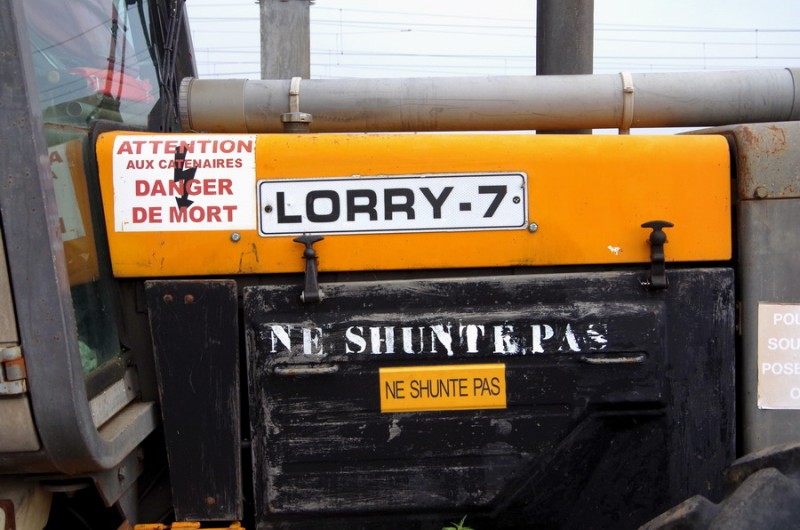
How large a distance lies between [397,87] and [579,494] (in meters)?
1.43

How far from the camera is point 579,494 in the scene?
1884 mm

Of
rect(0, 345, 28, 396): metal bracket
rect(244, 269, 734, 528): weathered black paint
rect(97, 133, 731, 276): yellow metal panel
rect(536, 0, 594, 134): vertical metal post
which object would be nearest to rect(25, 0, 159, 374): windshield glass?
rect(97, 133, 731, 276): yellow metal panel

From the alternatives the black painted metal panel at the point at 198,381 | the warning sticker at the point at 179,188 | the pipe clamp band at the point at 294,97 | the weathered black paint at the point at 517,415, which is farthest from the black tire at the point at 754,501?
the pipe clamp band at the point at 294,97

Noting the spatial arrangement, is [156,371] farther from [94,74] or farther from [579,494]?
[579,494]

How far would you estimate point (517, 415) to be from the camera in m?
1.87

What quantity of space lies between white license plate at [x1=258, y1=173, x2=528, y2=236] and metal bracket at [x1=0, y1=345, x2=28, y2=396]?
2.01ft

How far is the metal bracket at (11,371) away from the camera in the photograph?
1514mm

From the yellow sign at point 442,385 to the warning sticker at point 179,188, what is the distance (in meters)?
0.52

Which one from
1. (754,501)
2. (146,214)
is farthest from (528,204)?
(146,214)

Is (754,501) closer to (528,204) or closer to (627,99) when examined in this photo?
(528,204)

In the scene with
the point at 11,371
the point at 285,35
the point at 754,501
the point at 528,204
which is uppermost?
the point at 285,35

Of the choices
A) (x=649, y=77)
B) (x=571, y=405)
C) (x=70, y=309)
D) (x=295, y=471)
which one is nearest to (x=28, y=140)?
(x=70, y=309)

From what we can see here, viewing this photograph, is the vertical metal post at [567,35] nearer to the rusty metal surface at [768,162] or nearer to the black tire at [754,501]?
the rusty metal surface at [768,162]

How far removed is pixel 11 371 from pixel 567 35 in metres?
3.67
